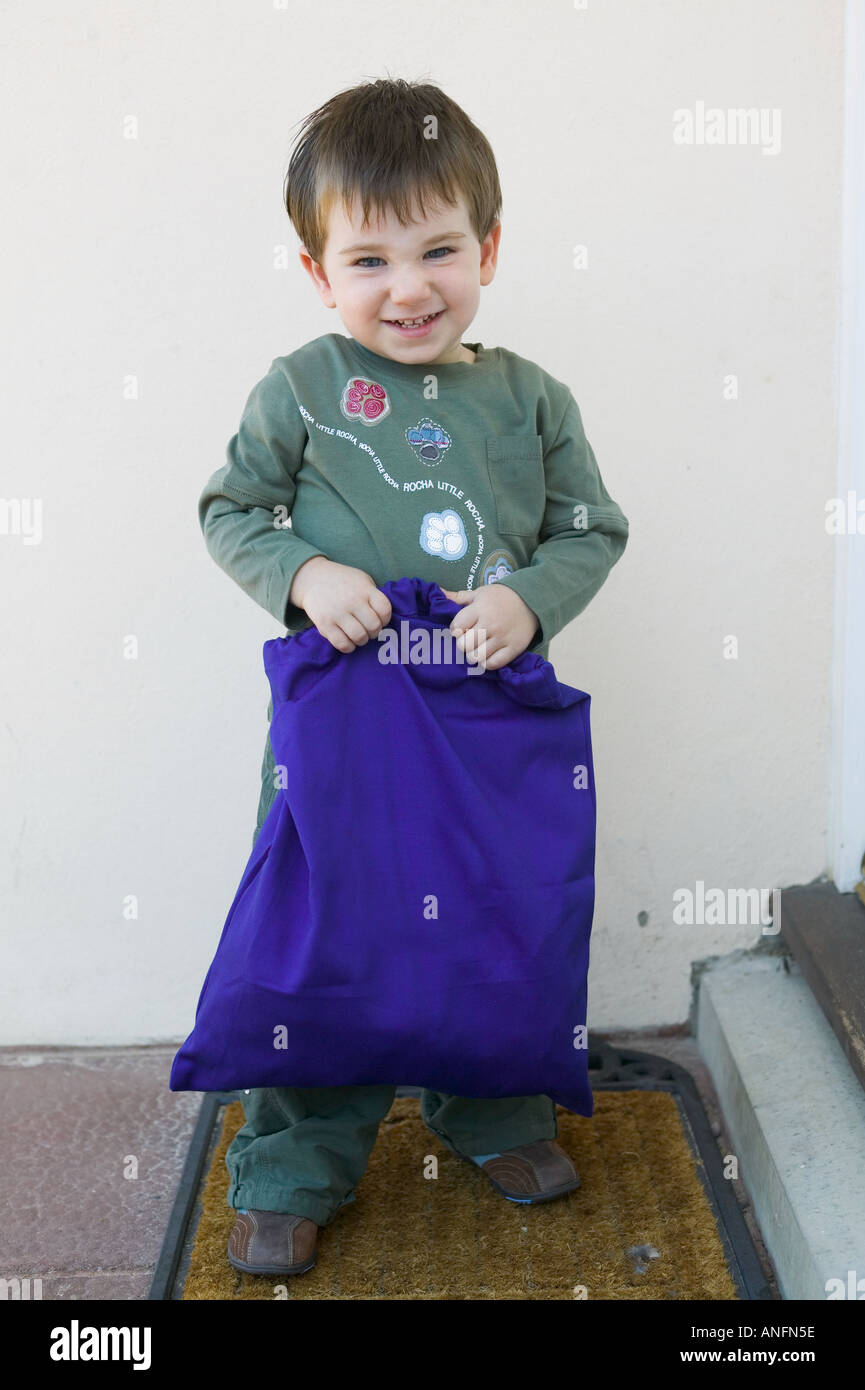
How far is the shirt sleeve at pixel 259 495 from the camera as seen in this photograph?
5.55ft

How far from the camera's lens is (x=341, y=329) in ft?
7.16

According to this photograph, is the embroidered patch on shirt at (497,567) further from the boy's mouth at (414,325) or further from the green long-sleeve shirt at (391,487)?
the boy's mouth at (414,325)

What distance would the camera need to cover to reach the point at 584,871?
168 centimetres

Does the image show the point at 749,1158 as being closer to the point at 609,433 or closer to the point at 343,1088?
the point at 343,1088

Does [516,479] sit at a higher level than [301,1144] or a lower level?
higher

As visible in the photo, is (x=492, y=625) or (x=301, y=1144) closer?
(x=492, y=625)

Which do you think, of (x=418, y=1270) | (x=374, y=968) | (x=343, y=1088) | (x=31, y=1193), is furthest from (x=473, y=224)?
(x=31, y=1193)

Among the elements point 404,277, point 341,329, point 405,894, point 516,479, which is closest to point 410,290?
point 404,277

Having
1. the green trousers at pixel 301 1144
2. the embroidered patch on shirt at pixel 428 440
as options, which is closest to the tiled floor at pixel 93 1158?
the green trousers at pixel 301 1144

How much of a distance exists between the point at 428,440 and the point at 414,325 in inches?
5.7

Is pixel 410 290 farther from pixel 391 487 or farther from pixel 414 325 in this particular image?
pixel 391 487

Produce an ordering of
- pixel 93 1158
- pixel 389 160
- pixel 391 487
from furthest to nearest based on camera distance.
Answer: pixel 93 1158, pixel 391 487, pixel 389 160

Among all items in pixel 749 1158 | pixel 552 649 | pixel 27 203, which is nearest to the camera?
pixel 749 1158
